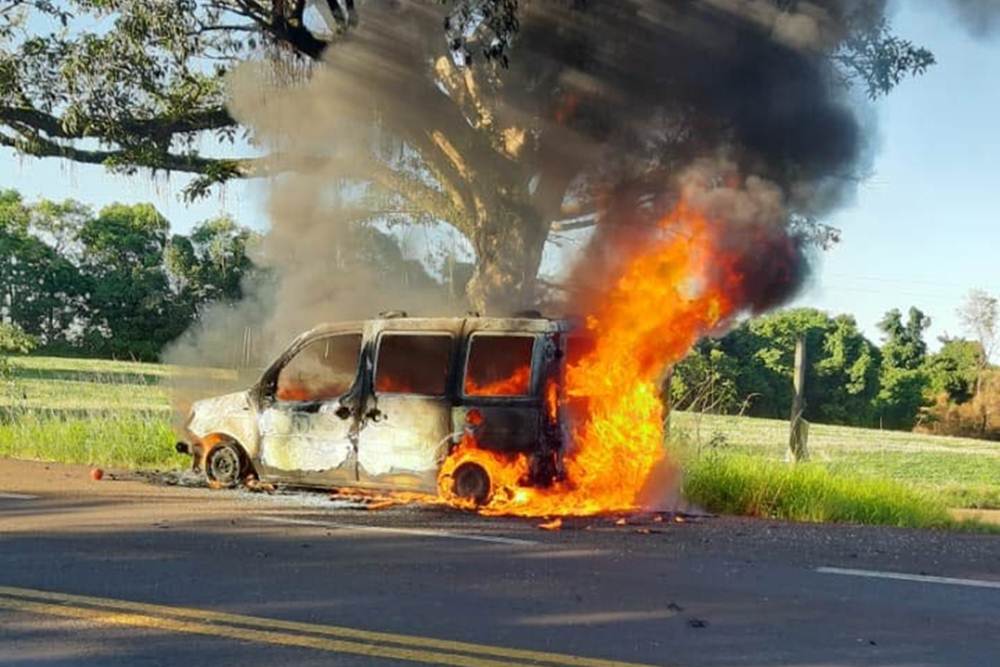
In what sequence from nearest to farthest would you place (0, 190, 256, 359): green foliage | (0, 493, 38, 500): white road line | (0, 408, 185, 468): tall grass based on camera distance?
(0, 493, 38, 500): white road line
(0, 408, 185, 468): tall grass
(0, 190, 256, 359): green foliage

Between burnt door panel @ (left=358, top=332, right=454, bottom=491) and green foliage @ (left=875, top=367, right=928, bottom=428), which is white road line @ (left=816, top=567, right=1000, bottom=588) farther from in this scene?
green foliage @ (left=875, top=367, right=928, bottom=428)

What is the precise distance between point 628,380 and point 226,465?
13.5 feet

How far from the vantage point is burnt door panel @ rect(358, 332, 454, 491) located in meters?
9.62

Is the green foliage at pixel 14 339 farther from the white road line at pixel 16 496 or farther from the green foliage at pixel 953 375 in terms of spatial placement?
the green foliage at pixel 953 375

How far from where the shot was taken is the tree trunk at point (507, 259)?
13656 mm

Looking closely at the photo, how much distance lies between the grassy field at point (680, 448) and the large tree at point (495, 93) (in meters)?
3.14

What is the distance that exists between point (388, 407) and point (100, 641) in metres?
5.04

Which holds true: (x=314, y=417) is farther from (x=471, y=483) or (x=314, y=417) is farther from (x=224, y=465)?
(x=471, y=483)

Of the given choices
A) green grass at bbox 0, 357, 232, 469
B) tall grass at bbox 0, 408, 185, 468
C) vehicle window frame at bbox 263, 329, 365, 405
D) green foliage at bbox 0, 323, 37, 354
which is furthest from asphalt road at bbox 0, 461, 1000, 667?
green foliage at bbox 0, 323, 37, 354

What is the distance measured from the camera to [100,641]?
4969 mm

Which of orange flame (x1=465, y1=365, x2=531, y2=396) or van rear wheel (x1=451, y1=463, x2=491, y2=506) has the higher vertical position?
orange flame (x1=465, y1=365, x2=531, y2=396)

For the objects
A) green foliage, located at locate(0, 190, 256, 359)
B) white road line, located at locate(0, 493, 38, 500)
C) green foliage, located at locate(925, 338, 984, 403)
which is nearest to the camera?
white road line, located at locate(0, 493, 38, 500)

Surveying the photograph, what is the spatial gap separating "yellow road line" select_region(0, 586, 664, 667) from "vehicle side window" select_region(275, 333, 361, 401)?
484 centimetres

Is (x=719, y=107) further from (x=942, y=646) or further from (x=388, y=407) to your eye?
(x=942, y=646)
